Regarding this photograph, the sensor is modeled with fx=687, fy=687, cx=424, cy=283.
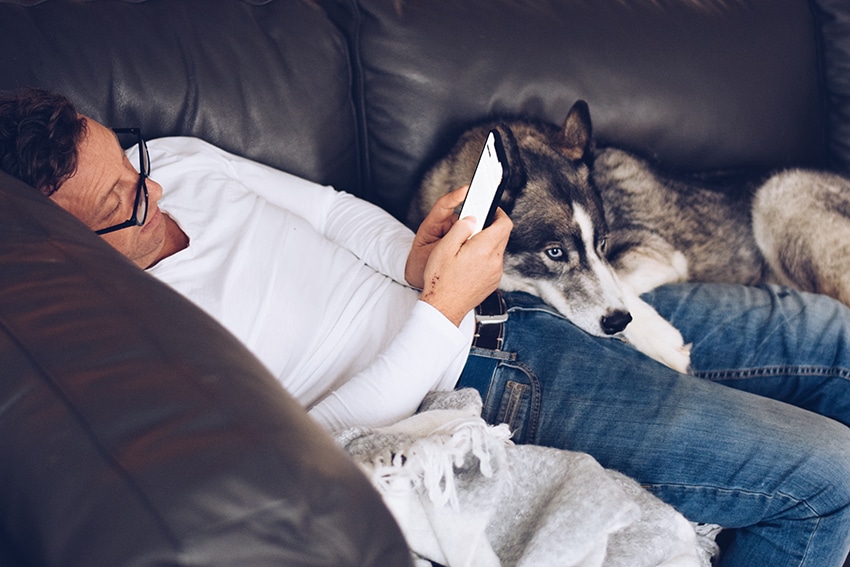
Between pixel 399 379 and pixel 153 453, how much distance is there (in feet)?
2.12

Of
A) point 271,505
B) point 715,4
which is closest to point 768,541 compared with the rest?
point 271,505

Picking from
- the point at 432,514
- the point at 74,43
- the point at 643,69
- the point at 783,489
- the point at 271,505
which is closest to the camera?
the point at 271,505

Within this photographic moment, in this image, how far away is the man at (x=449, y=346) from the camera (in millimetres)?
1144

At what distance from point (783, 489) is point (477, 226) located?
68 centimetres

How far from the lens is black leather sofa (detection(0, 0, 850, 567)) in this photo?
48 cm

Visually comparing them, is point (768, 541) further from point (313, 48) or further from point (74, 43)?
point (74, 43)

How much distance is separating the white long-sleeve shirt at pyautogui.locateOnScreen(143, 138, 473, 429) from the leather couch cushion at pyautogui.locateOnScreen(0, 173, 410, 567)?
52cm

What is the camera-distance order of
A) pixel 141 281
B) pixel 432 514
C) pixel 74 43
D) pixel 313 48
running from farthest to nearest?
pixel 313 48 → pixel 74 43 → pixel 432 514 → pixel 141 281

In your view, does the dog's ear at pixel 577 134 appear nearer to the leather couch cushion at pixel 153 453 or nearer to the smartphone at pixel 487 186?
the smartphone at pixel 487 186

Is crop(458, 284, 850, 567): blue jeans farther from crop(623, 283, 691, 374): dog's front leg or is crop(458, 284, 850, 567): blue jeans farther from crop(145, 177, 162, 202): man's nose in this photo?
crop(145, 177, 162, 202): man's nose

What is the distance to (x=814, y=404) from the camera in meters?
1.46

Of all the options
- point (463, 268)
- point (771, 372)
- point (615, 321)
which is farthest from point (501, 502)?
point (771, 372)

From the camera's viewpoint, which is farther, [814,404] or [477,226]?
[814,404]

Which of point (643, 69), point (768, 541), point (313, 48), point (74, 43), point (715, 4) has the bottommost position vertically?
point (768, 541)
